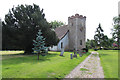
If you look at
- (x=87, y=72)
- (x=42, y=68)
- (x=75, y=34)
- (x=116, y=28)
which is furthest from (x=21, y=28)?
(x=116, y=28)

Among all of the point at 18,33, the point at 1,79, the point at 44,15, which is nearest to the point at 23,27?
the point at 18,33

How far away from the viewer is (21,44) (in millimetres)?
21031

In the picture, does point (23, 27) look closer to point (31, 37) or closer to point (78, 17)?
point (31, 37)

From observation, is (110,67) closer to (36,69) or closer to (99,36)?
(36,69)

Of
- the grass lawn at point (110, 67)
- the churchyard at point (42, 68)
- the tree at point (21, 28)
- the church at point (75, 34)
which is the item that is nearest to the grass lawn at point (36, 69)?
the churchyard at point (42, 68)

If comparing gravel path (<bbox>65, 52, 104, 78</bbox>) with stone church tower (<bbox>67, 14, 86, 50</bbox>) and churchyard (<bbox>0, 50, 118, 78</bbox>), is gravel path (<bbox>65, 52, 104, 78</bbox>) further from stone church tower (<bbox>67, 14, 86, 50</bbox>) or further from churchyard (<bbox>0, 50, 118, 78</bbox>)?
stone church tower (<bbox>67, 14, 86, 50</bbox>)

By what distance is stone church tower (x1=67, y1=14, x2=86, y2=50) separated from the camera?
34.0 m

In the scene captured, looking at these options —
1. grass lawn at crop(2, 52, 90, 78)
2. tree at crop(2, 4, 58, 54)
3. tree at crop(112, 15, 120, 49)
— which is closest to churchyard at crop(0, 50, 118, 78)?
grass lawn at crop(2, 52, 90, 78)

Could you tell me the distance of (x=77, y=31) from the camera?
3388 centimetres

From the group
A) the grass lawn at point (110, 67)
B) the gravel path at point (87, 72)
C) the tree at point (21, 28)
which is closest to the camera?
the gravel path at point (87, 72)

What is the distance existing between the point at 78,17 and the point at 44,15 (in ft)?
48.1

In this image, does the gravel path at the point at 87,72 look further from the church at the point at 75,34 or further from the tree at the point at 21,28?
the church at the point at 75,34

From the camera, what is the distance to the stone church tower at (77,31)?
3397cm

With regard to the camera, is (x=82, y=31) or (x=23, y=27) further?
(x=82, y=31)
